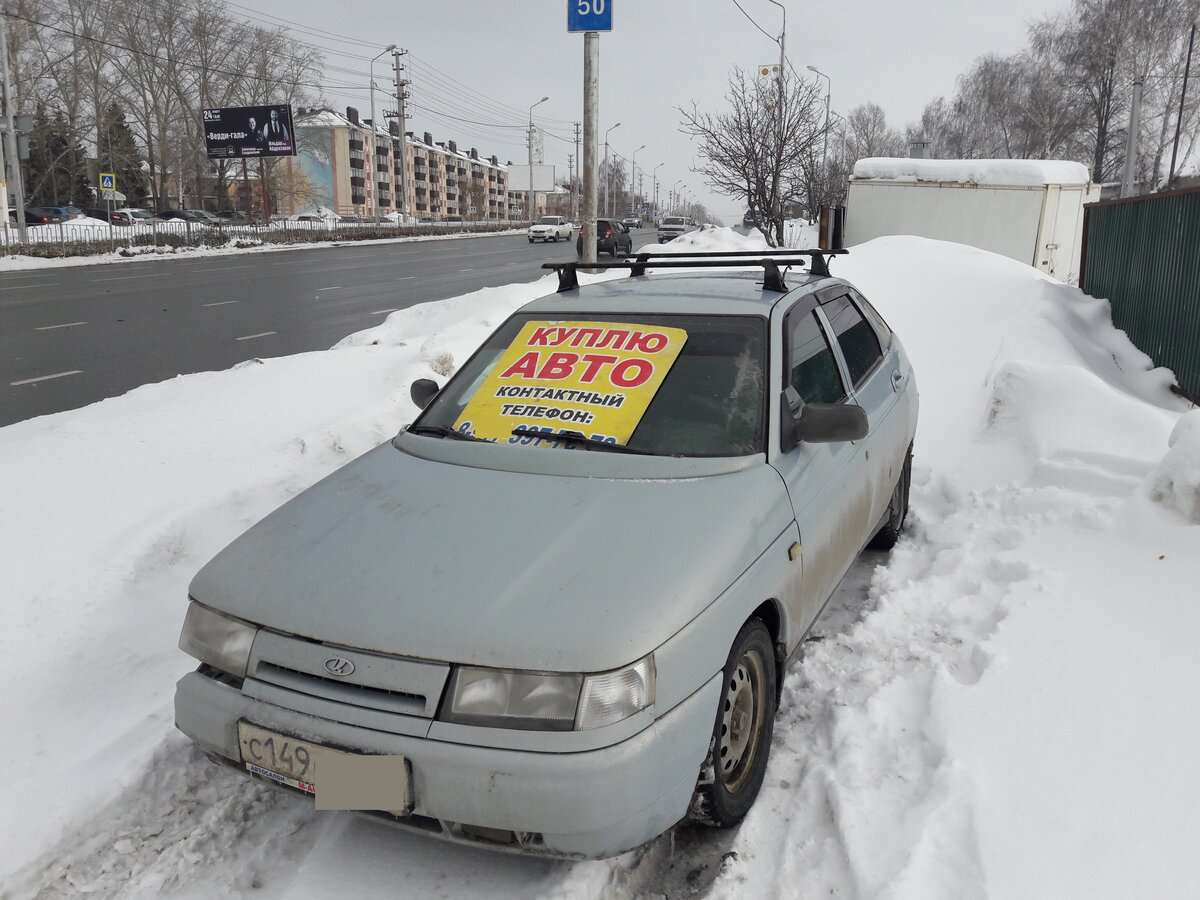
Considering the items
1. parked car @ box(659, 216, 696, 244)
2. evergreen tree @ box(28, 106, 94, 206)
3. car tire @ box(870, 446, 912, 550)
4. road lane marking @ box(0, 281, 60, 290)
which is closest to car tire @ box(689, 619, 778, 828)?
car tire @ box(870, 446, 912, 550)

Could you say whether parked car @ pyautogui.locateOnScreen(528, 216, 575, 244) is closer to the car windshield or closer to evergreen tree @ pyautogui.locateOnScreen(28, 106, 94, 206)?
evergreen tree @ pyautogui.locateOnScreen(28, 106, 94, 206)

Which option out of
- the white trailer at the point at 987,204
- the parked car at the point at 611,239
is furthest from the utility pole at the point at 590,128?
the parked car at the point at 611,239

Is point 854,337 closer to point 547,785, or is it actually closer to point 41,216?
point 547,785

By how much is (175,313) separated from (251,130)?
1526 inches

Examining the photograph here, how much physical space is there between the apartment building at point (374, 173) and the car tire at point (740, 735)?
77.3 metres

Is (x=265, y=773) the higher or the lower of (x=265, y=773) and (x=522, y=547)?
the lower

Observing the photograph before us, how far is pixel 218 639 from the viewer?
2535 mm

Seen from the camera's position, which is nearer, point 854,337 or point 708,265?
point 708,265

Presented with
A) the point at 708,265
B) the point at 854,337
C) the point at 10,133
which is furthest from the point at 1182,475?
the point at 10,133

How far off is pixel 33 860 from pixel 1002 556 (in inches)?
154

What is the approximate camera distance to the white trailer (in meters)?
21.5

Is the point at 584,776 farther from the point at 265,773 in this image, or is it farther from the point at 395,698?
the point at 265,773

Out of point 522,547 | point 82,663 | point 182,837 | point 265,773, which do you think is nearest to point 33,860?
point 182,837

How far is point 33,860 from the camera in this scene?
104 inches
